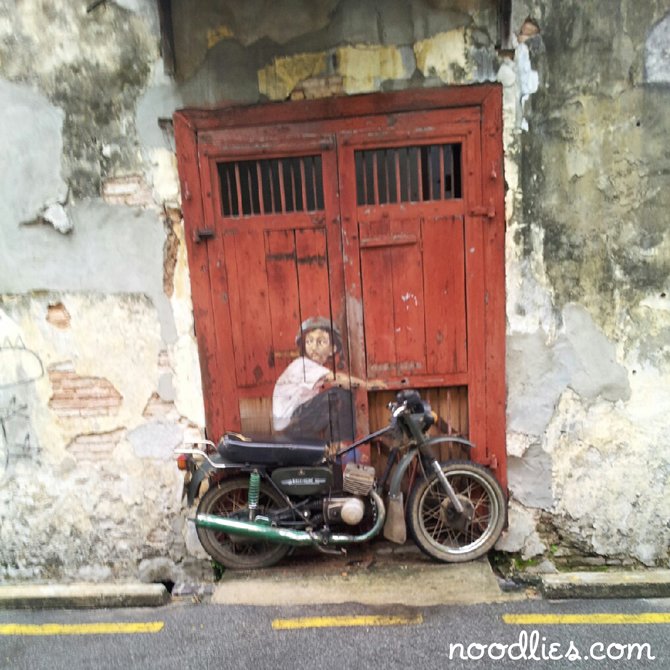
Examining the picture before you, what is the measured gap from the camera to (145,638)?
3193 mm

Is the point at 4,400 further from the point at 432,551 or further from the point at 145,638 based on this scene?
the point at 432,551

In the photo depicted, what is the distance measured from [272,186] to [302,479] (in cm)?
211

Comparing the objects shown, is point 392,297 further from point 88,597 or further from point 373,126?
point 88,597

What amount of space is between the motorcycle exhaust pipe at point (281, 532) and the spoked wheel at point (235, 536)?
4.2 inches

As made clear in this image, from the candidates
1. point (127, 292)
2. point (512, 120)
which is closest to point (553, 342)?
point (512, 120)

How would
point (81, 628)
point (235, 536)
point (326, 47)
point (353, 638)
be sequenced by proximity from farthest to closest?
point (235, 536)
point (326, 47)
point (81, 628)
point (353, 638)

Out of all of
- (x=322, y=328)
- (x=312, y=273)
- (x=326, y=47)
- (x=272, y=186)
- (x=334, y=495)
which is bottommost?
(x=334, y=495)

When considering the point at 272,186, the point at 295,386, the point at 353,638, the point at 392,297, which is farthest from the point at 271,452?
the point at 272,186

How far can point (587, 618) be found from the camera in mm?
3166

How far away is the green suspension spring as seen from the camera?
11.6 feet

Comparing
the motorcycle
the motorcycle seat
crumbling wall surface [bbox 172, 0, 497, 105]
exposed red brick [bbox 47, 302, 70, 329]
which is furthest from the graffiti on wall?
crumbling wall surface [bbox 172, 0, 497, 105]

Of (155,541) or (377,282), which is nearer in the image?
(377,282)

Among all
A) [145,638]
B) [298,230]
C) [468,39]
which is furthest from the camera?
[298,230]

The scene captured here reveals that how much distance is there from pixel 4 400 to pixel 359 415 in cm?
274
